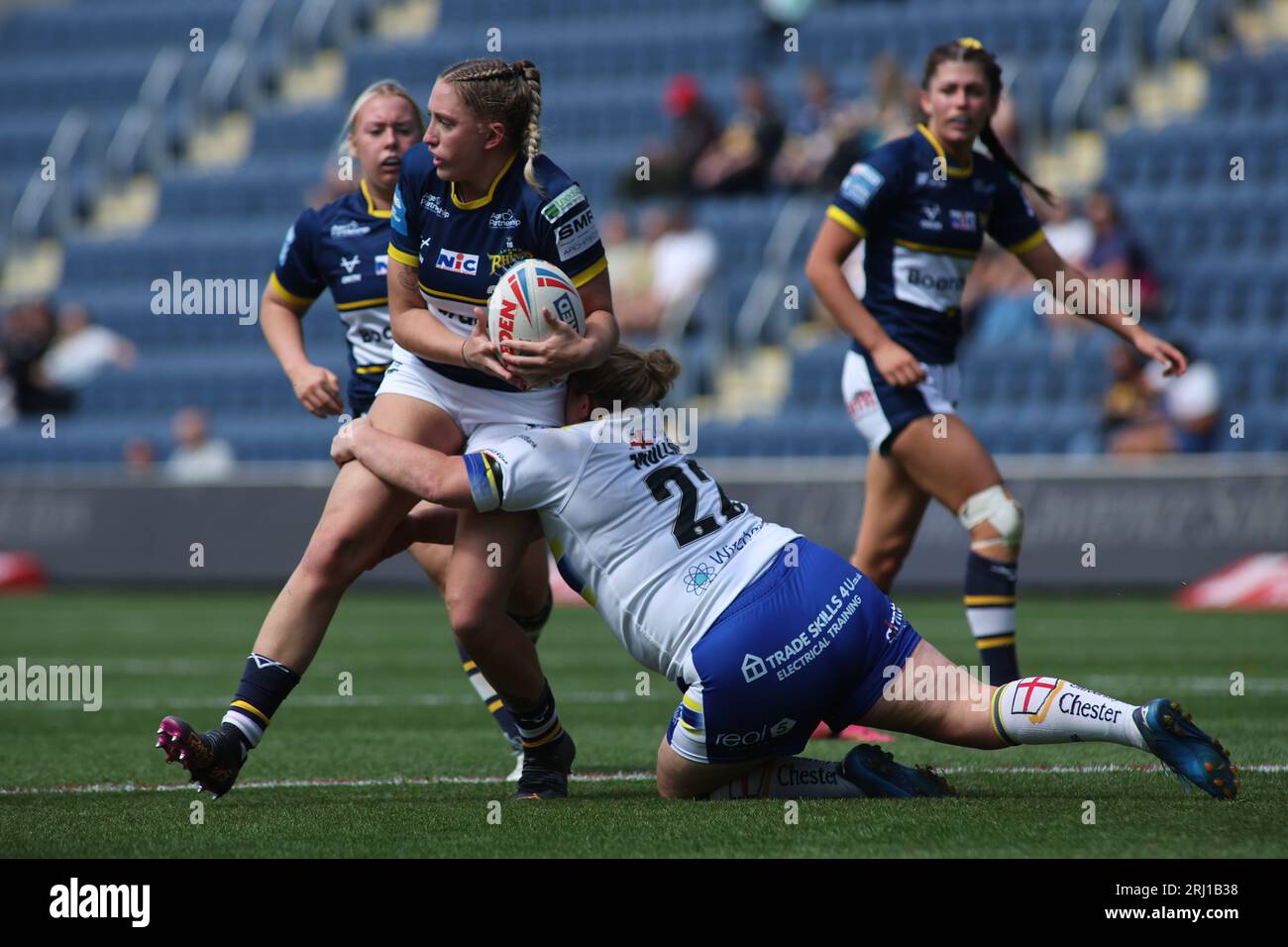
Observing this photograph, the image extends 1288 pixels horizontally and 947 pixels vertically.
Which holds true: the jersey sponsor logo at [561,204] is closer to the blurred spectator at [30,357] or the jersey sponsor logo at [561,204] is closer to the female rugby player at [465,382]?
the female rugby player at [465,382]

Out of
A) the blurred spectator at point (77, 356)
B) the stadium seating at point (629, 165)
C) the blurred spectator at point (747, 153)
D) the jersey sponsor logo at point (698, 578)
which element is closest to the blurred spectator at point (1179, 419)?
the stadium seating at point (629, 165)

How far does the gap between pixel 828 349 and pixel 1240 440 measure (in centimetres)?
396

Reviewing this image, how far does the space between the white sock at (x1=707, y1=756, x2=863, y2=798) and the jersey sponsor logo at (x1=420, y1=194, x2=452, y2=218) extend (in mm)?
1880

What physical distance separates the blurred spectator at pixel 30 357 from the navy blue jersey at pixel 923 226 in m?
14.9

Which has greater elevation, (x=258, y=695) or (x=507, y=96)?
(x=507, y=96)

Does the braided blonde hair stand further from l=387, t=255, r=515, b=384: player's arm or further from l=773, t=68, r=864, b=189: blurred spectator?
l=773, t=68, r=864, b=189: blurred spectator

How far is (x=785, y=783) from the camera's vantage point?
539cm

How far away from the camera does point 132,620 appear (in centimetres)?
1414

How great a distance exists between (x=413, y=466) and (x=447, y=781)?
135 centimetres

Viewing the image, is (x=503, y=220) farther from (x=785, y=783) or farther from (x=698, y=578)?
(x=785, y=783)

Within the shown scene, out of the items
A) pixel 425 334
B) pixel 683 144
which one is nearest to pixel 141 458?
pixel 683 144

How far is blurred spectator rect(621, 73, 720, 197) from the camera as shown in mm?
18359

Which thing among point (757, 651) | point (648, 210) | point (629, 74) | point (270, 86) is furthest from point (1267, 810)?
→ point (270, 86)

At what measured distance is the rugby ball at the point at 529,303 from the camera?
5027 mm
